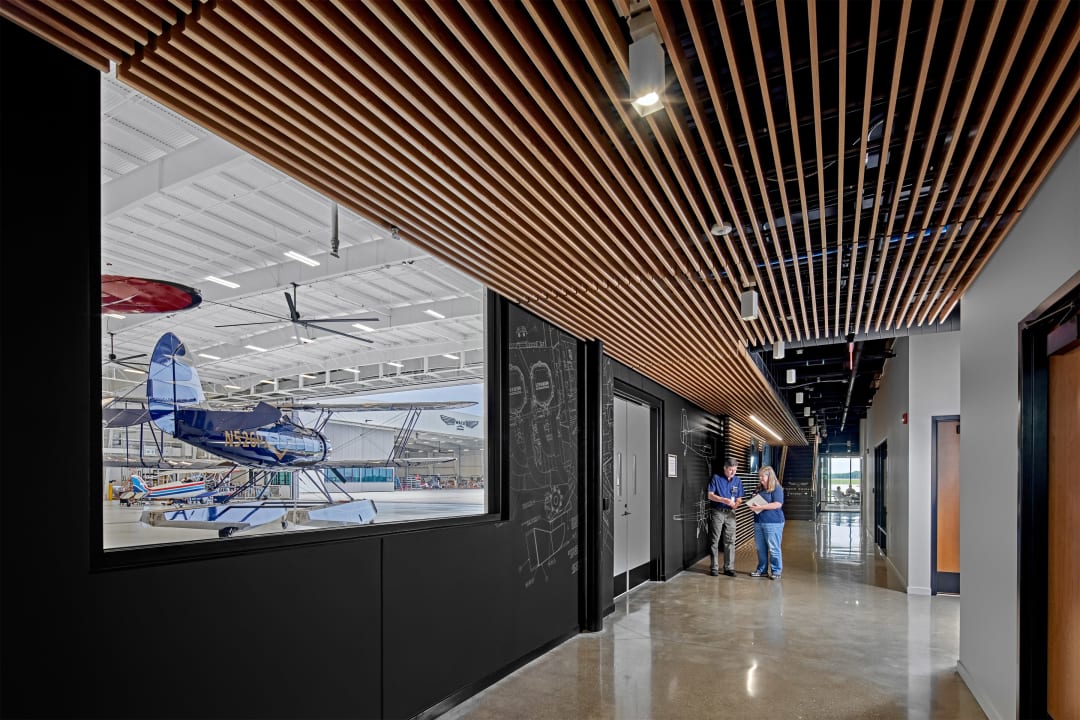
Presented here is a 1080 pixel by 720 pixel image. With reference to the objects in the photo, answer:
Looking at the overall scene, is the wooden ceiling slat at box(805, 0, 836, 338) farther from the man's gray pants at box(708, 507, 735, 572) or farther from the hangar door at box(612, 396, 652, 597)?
the man's gray pants at box(708, 507, 735, 572)

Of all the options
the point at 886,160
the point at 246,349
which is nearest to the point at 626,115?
the point at 886,160

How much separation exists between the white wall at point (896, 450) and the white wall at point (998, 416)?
4076 mm

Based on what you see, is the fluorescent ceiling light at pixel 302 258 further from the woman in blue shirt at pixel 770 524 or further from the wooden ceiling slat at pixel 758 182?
the woman in blue shirt at pixel 770 524

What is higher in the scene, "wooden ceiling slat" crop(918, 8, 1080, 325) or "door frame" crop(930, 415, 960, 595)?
"wooden ceiling slat" crop(918, 8, 1080, 325)

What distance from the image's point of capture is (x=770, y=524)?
968cm

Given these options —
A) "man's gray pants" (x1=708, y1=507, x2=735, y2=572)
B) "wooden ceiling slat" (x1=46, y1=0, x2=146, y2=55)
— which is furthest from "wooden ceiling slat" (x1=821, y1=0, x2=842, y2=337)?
"man's gray pants" (x1=708, y1=507, x2=735, y2=572)

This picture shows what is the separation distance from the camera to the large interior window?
265 cm

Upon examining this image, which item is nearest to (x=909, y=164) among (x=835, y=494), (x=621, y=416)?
(x=621, y=416)

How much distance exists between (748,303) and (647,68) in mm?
2988

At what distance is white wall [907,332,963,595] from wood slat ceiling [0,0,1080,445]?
457cm

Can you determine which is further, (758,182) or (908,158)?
(758,182)

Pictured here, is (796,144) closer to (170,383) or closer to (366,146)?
(366,146)

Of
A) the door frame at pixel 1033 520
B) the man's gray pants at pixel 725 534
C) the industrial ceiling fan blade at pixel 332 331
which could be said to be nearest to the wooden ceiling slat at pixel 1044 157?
the door frame at pixel 1033 520

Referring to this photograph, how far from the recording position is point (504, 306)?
200 inches
